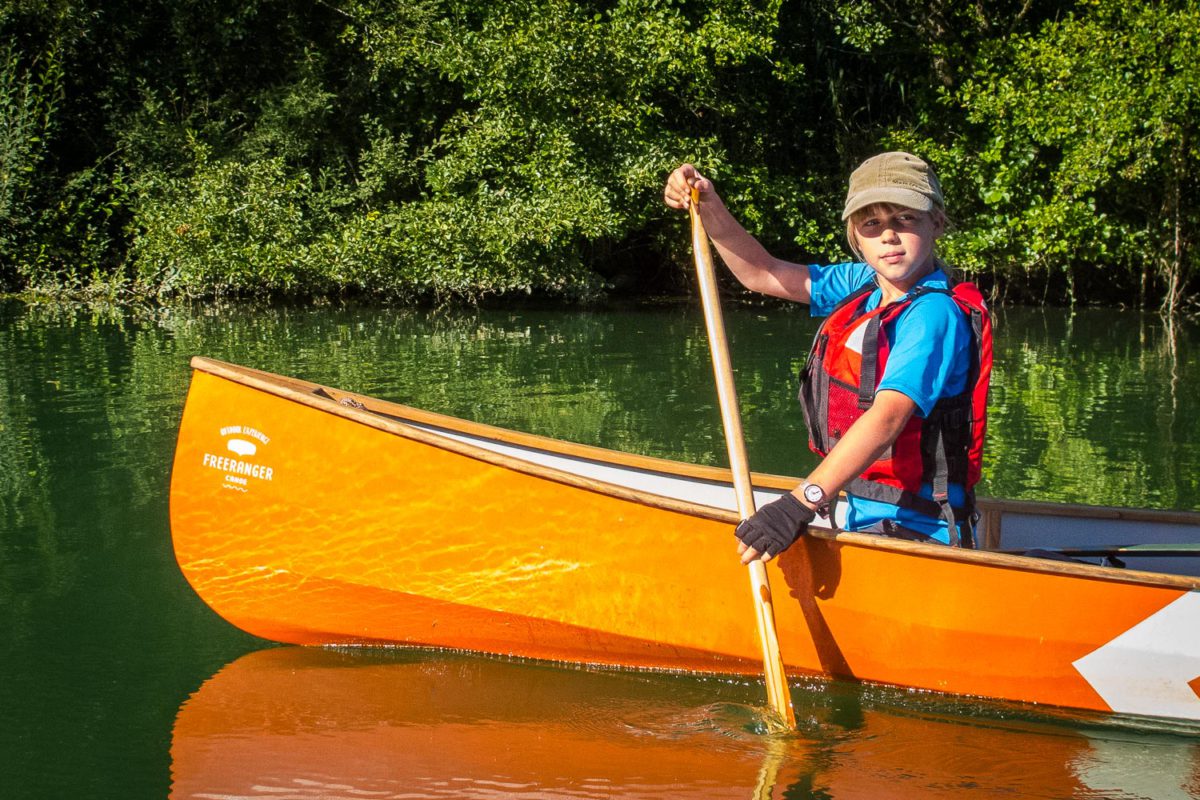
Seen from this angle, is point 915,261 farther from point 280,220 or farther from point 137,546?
point 280,220

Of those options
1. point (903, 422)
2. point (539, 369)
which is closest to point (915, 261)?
point (903, 422)

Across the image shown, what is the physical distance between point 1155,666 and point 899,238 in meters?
1.21

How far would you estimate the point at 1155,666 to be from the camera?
10.1 feet

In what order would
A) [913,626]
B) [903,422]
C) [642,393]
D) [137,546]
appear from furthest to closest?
[642,393], [137,546], [913,626], [903,422]

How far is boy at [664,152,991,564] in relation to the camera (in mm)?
2797

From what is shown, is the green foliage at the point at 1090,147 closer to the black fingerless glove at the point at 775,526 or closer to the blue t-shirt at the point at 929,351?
the blue t-shirt at the point at 929,351

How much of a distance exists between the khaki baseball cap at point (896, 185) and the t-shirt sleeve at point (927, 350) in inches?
8.7

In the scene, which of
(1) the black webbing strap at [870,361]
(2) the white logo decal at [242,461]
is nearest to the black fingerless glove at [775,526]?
(1) the black webbing strap at [870,361]

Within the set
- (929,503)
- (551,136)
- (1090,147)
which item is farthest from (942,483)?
(551,136)

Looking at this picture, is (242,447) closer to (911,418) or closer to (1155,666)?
(911,418)

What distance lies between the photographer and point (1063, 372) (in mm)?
9062

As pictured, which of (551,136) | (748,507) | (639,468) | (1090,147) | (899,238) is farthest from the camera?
(551,136)

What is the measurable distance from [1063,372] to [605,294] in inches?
276

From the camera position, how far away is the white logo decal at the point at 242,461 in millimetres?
3496
